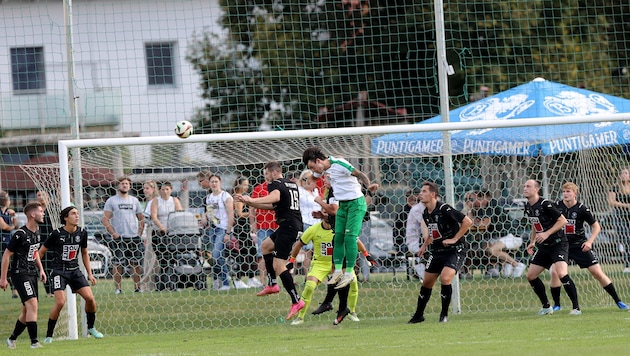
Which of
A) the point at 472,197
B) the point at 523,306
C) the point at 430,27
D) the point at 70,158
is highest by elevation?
the point at 430,27

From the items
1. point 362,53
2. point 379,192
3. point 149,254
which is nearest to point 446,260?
point 379,192

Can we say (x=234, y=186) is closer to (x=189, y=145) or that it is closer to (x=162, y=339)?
(x=189, y=145)

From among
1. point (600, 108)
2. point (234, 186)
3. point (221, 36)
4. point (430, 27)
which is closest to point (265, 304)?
point (234, 186)

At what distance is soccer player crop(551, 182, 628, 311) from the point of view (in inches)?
496

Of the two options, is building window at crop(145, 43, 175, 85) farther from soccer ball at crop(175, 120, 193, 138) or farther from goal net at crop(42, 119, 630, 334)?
soccer ball at crop(175, 120, 193, 138)

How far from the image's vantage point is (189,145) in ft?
43.5

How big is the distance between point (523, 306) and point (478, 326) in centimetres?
301

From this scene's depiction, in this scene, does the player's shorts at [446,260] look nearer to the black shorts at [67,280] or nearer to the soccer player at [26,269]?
the black shorts at [67,280]

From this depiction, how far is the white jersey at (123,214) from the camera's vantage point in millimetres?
13414

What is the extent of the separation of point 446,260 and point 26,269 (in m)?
5.01

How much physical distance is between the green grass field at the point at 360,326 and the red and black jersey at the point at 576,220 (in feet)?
3.19

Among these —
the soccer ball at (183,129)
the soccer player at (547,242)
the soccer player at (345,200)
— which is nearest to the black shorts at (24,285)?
the soccer ball at (183,129)

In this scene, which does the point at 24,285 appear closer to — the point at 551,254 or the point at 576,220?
the point at 551,254

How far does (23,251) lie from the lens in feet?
37.6
